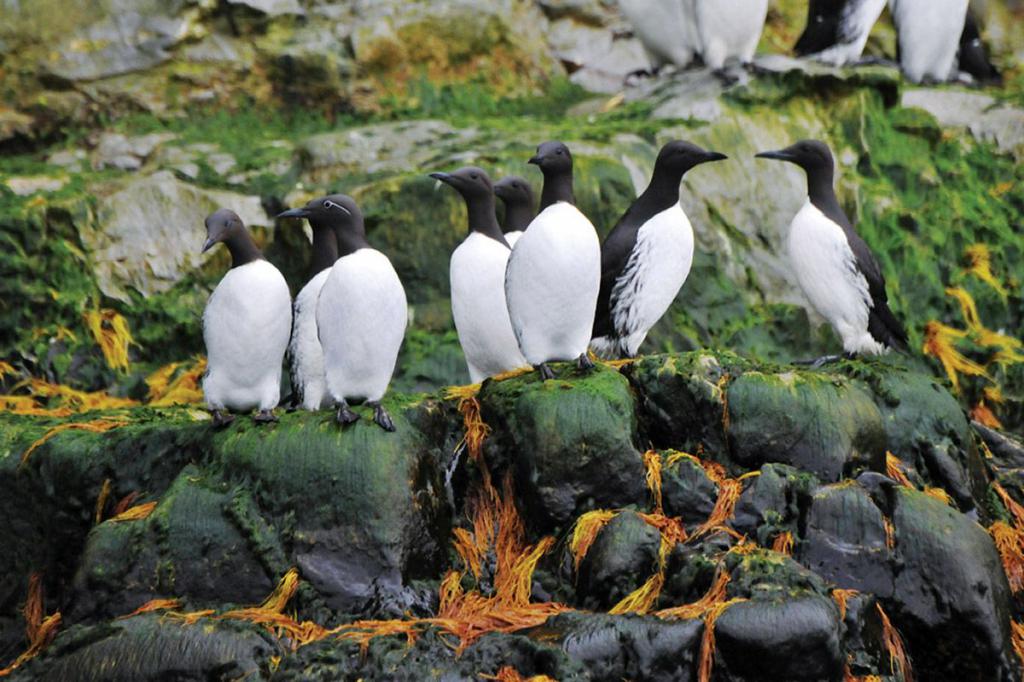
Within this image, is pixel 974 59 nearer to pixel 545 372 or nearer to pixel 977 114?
pixel 977 114

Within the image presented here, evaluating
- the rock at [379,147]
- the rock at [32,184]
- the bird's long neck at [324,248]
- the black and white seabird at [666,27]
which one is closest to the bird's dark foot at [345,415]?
the bird's long neck at [324,248]

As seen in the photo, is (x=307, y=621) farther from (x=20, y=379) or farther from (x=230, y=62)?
(x=230, y=62)

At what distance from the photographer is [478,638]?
17.7ft

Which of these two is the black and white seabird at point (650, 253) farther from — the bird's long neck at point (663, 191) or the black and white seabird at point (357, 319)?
the black and white seabird at point (357, 319)

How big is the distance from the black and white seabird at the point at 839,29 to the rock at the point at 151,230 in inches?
217

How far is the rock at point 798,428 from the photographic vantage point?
6473mm

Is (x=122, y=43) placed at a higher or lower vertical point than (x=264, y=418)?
higher

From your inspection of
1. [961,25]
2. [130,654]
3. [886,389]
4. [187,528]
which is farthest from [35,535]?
[961,25]

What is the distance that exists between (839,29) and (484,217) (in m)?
5.76

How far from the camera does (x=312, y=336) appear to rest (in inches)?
286

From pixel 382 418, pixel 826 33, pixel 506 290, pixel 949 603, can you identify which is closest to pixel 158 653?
pixel 382 418

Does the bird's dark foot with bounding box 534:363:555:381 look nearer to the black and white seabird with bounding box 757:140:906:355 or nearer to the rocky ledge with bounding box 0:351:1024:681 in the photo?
the rocky ledge with bounding box 0:351:1024:681

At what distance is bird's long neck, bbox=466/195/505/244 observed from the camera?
725 cm

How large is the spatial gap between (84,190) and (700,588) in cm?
645
